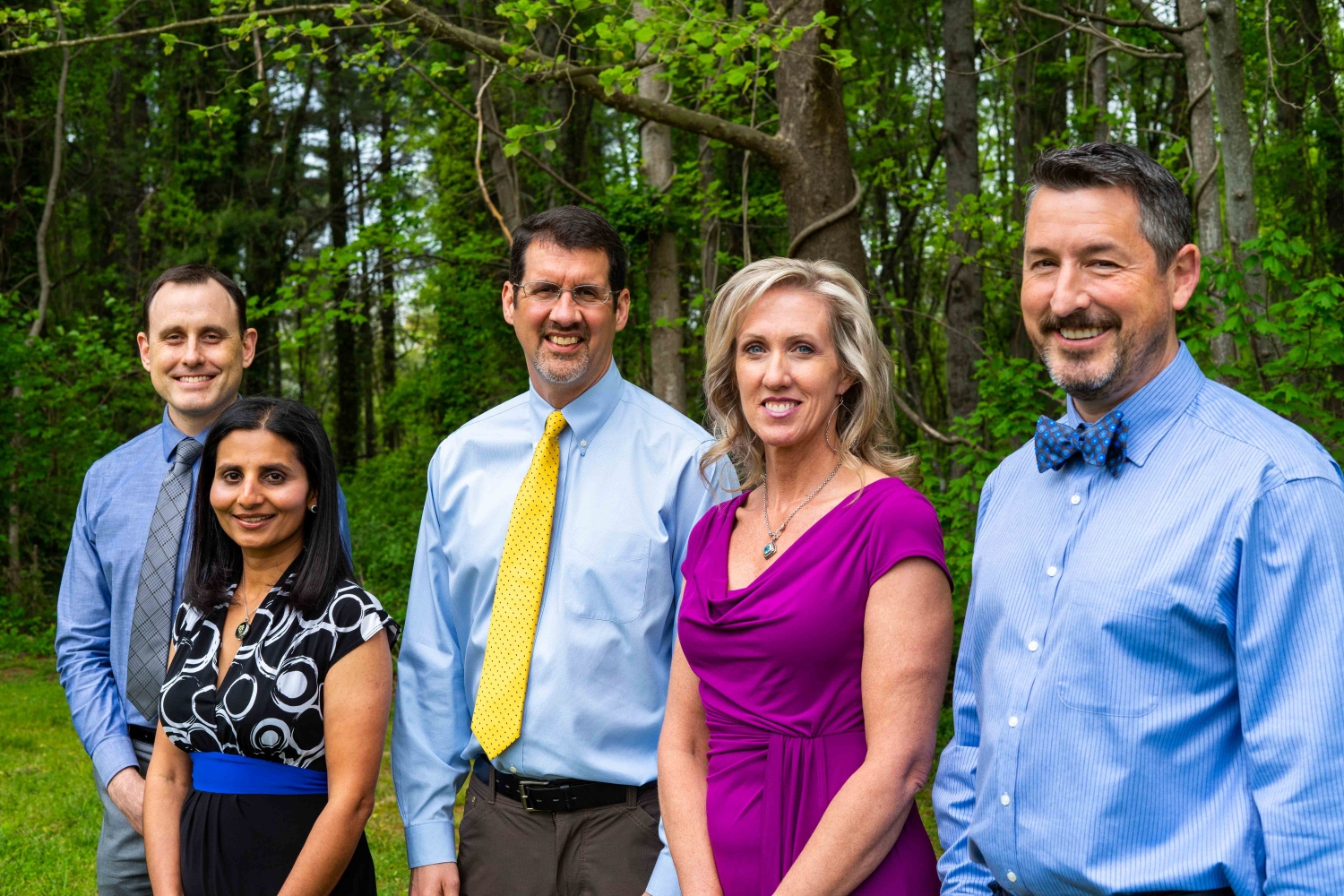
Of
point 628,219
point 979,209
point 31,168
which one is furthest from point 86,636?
point 31,168

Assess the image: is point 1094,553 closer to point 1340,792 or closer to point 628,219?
point 1340,792

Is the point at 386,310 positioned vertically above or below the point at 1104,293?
above

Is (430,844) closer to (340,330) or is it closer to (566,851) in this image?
(566,851)

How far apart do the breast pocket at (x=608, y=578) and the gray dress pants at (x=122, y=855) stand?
1.19 m

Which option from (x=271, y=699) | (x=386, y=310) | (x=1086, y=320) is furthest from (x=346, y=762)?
(x=386, y=310)

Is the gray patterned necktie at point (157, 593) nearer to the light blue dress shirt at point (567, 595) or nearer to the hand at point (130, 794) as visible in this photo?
the hand at point (130, 794)

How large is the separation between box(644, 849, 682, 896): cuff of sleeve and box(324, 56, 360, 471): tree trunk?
1765cm

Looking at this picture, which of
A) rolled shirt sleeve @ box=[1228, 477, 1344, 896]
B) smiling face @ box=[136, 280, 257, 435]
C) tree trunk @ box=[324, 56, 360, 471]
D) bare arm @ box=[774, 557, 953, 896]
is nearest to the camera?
rolled shirt sleeve @ box=[1228, 477, 1344, 896]

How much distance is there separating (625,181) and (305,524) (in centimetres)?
1062

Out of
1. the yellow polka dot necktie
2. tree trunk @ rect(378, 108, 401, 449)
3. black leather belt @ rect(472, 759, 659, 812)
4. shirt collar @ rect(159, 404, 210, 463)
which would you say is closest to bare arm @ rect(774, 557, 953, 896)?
black leather belt @ rect(472, 759, 659, 812)

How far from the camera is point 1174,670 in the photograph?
1.80 meters

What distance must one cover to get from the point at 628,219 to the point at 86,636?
746 cm

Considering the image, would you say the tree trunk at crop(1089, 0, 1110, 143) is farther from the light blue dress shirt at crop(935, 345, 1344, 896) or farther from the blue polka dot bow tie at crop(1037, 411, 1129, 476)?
the light blue dress shirt at crop(935, 345, 1344, 896)

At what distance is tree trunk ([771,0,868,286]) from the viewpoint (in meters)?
5.54
